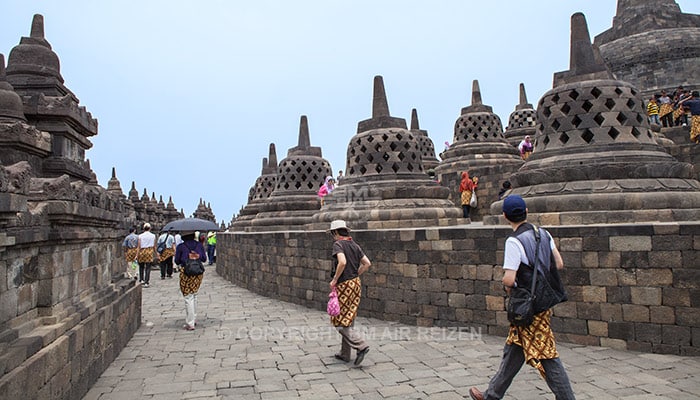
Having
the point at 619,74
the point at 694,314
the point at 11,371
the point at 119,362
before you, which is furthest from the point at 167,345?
the point at 619,74

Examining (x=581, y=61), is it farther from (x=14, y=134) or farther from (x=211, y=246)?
(x=211, y=246)

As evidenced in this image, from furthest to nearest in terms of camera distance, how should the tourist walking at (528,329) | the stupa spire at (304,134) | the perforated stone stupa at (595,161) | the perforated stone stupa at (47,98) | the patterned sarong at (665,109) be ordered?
the stupa spire at (304,134)
the patterned sarong at (665,109)
the perforated stone stupa at (595,161)
the perforated stone stupa at (47,98)
the tourist walking at (528,329)

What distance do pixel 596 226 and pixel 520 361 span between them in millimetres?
2863

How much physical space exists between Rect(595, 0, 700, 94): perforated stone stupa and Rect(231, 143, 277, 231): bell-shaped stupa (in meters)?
13.4

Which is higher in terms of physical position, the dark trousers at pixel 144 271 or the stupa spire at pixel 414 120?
the stupa spire at pixel 414 120

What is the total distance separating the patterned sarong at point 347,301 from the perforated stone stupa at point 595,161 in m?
2.95

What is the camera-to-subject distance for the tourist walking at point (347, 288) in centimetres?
508

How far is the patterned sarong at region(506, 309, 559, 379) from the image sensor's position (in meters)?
3.23

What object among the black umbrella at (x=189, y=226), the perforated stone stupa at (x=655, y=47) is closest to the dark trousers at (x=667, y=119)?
the perforated stone stupa at (x=655, y=47)

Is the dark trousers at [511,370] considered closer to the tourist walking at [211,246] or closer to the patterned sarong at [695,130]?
the patterned sarong at [695,130]

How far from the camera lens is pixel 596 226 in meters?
5.59

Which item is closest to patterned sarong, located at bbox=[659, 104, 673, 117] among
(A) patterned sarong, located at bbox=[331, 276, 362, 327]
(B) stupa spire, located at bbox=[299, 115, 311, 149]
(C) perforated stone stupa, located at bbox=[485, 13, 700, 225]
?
(C) perforated stone stupa, located at bbox=[485, 13, 700, 225]

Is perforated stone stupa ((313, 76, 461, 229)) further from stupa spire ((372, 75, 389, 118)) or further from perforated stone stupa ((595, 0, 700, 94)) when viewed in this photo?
perforated stone stupa ((595, 0, 700, 94))

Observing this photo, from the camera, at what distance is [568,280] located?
18.7ft
